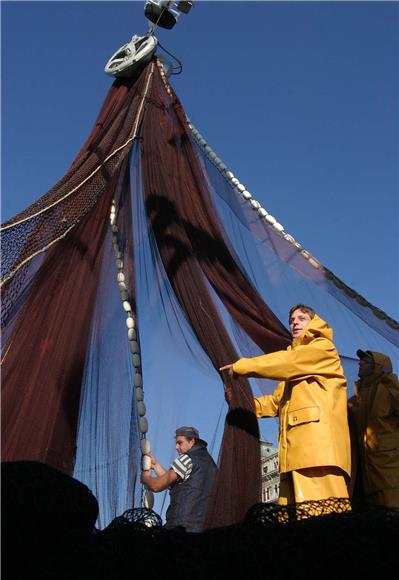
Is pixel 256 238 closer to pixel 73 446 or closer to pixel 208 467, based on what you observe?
pixel 208 467

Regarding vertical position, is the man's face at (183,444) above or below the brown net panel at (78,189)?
below

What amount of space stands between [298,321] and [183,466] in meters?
1.07

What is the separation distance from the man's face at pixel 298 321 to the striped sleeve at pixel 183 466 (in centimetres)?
94

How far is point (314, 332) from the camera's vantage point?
371cm

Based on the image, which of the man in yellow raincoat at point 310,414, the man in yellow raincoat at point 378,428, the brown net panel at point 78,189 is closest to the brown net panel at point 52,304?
the brown net panel at point 78,189

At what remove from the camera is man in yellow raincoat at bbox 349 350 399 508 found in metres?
3.78

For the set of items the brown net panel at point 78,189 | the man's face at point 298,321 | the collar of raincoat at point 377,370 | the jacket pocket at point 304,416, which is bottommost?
the jacket pocket at point 304,416

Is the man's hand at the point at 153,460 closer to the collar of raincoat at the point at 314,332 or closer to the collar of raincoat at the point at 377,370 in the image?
the collar of raincoat at the point at 314,332

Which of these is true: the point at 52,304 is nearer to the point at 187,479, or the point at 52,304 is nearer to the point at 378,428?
the point at 187,479

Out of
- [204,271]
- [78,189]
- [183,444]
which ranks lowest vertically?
[183,444]

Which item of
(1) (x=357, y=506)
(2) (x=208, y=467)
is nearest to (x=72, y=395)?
(2) (x=208, y=467)

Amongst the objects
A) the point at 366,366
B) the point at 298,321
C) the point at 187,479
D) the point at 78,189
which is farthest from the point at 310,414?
the point at 78,189

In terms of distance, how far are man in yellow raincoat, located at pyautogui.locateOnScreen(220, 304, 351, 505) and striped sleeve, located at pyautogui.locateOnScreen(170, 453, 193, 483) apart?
1.33 ft

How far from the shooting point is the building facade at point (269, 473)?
359cm
